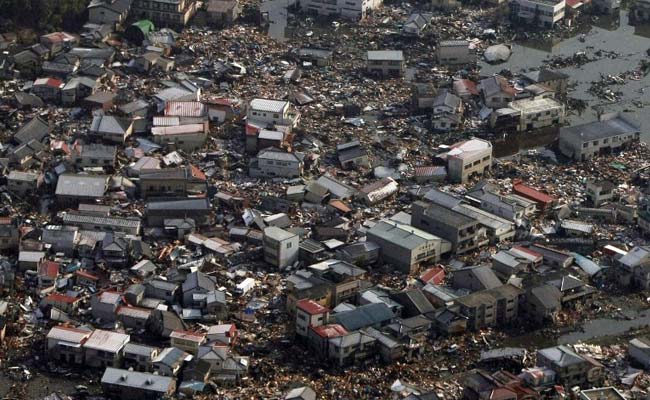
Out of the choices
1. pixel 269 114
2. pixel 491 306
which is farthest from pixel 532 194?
pixel 269 114

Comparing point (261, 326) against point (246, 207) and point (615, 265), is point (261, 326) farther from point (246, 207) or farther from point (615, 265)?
point (615, 265)

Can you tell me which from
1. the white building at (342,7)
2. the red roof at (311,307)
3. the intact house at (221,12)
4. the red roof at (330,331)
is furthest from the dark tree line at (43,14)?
the red roof at (330,331)

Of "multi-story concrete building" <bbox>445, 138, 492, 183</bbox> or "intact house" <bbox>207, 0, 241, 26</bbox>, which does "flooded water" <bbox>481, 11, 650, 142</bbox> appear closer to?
"multi-story concrete building" <bbox>445, 138, 492, 183</bbox>

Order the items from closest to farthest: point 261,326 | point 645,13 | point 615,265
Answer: point 261,326, point 615,265, point 645,13

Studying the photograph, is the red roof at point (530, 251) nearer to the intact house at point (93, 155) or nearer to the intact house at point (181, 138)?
the intact house at point (181, 138)

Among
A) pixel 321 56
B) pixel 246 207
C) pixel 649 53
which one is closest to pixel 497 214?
pixel 246 207

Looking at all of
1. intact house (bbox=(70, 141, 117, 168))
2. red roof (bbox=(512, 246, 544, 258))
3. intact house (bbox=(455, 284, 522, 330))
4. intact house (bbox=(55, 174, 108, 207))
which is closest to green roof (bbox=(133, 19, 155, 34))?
intact house (bbox=(70, 141, 117, 168))
